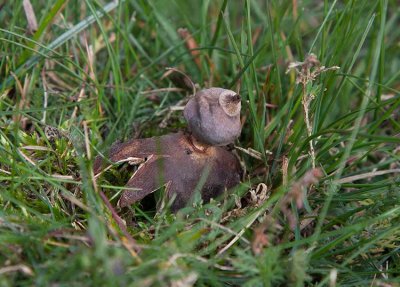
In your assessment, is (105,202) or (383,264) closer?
(105,202)

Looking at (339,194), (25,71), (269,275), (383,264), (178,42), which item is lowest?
(383,264)

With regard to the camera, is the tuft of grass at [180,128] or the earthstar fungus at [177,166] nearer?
the tuft of grass at [180,128]

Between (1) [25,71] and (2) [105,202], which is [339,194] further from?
(1) [25,71]

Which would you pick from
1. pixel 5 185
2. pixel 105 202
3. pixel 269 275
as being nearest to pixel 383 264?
pixel 269 275

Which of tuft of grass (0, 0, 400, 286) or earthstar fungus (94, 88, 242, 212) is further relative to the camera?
earthstar fungus (94, 88, 242, 212)

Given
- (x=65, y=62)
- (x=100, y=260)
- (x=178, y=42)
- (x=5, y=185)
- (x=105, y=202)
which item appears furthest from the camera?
(x=178, y=42)

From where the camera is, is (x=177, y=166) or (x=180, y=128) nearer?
(x=177, y=166)

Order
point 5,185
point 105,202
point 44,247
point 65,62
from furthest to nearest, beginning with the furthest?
point 65,62 → point 5,185 → point 105,202 → point 44,247

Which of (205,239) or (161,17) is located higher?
(161,17)
